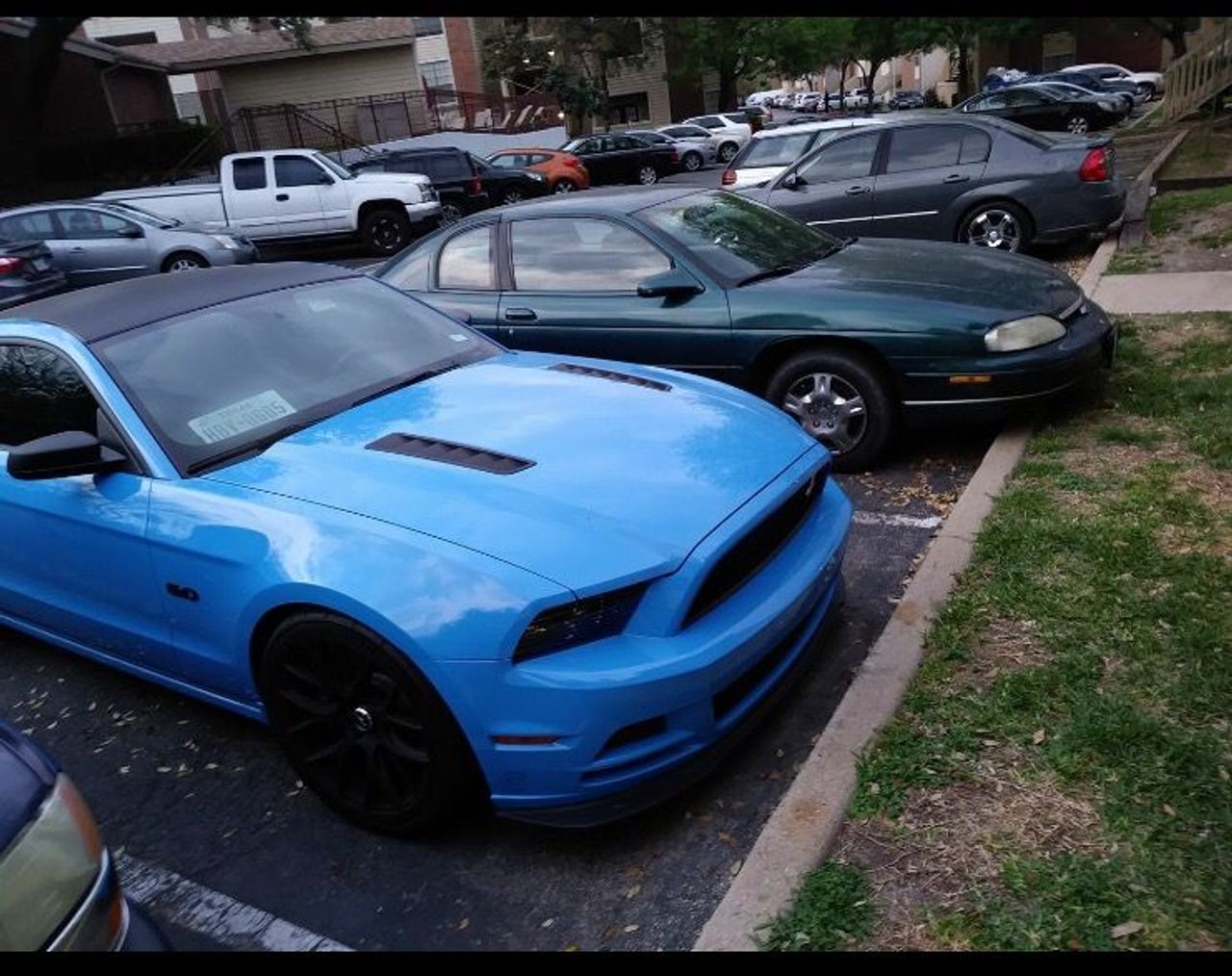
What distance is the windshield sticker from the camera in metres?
3.17

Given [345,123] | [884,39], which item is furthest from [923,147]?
[884,39]

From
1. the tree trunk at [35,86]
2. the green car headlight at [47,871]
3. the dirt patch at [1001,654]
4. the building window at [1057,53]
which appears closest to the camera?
the green car headlight at [47,871]

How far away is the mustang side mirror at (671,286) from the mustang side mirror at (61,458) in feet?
9.20

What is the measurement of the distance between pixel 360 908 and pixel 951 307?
3.71 meters

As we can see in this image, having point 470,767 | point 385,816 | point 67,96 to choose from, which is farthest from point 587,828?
point 67,96

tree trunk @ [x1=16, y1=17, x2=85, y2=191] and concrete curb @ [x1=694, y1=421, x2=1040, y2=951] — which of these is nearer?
concrete curb @ [x1=694, y1=421, x2=1040, y2=951]

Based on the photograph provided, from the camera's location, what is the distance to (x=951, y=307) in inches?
184

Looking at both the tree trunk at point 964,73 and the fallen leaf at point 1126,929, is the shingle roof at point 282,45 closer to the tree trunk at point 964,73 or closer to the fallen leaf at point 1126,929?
the tree trunk at point 964,73

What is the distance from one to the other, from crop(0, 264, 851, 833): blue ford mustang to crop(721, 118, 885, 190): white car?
28.5 feet

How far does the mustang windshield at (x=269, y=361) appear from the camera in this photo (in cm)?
318

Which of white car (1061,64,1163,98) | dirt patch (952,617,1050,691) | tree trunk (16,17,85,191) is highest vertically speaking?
tree trunk (16,17,85,191)

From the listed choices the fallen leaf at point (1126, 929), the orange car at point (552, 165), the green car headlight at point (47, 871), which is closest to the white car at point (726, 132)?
the orange car at point (552, 165)

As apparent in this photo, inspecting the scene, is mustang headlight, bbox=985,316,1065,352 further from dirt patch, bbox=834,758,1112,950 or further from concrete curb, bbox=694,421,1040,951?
dirt patch, bbox=834,758,1112,950

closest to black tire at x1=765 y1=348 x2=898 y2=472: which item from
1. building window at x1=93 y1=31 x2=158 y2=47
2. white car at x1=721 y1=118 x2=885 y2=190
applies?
white car at x1=721 y1=118 x2=885 y2=190
